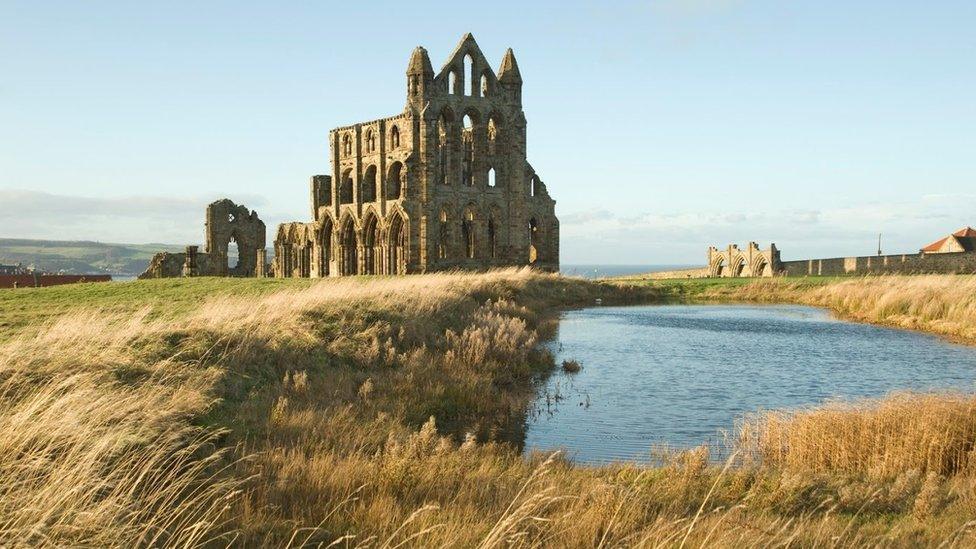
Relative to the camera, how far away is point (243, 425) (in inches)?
349

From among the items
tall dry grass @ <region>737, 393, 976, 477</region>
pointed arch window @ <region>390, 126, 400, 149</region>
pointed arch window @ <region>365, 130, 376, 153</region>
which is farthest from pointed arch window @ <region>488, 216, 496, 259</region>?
tall dry grass @ <region>737, 393, 976, 477</region>

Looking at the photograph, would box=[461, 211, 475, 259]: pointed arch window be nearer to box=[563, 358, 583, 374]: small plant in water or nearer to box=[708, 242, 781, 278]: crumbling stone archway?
box=[708, 242, 781, 278]: crumbling stone archway

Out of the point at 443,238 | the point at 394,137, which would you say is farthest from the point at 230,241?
the point at 443,238

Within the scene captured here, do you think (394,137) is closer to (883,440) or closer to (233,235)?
(233,235)

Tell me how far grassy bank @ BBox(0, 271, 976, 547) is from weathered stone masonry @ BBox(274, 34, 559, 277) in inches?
1330

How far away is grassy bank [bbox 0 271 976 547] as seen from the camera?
5469 mm

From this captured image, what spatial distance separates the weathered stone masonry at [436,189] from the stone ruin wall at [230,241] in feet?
14.0

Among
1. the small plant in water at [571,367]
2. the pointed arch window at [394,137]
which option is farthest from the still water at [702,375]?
the pointed arch window at [394,137]

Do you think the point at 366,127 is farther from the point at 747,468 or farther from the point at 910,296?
the point at 747,468

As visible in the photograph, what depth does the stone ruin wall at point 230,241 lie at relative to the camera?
50938 mm

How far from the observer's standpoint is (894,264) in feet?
167

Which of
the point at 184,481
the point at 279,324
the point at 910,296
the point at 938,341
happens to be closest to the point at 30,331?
the point at 279,324

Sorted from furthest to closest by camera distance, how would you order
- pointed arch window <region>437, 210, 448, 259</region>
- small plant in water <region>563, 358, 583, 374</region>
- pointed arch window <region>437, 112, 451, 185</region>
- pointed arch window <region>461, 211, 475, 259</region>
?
pointed arch window <region>461, 211, 475, 259</region> → pointed arch window <region>437, 112, 451, 185</region> → pointed arch window <region>437, 210, 448, 259</region> → small plant in water <region>563, 358, 583, 374</region>

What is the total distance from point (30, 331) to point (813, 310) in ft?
109
